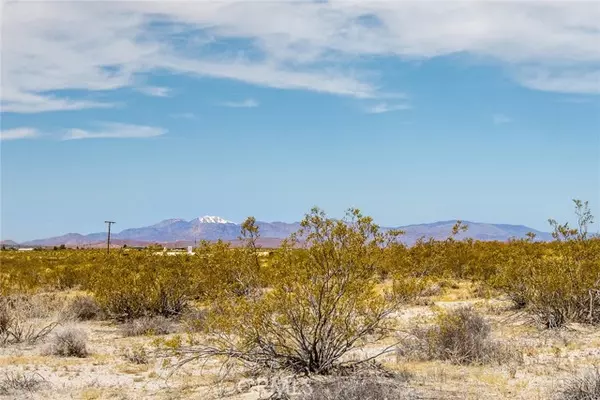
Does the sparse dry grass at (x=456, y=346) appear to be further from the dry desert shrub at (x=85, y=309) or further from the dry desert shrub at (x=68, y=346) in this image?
the dry desert shrub at (x=85, y=309)

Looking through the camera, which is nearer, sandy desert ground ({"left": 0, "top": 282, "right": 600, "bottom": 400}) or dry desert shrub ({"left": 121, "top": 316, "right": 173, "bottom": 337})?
sandy desert ground ({"left": 0, "top": 282, "right": 600, "bottom": 400})

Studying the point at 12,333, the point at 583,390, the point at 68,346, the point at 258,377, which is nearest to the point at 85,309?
the point at 12,333

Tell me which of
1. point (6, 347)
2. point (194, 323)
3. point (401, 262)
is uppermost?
point (401, 262)

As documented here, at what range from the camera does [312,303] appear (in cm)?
1000

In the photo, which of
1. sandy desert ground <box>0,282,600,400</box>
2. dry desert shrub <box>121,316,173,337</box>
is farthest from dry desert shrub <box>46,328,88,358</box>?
dry desert shrub <box>121,316,173,337</box>

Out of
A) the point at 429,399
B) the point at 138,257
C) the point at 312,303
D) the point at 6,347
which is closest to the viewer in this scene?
the point at 429,399

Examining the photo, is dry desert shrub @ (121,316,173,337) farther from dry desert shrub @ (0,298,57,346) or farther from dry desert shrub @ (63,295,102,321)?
dry desert shrub @ (63,295,102,321)

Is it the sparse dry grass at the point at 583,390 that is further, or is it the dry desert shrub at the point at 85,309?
the dry desert shrub at the point at 85,309

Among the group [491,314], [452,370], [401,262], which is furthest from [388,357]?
[491,314]

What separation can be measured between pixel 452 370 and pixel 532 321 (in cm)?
553

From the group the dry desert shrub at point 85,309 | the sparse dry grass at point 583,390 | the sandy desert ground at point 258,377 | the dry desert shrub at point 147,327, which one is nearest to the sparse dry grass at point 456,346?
the sandy desert ground at point 258,377

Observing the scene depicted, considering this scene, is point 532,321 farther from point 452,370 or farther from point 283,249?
point 283,249

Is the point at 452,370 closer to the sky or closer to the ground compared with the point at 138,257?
closer to the ground

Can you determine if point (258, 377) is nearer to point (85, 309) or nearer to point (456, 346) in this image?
point (456, 346)
